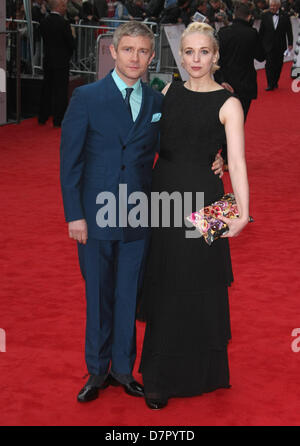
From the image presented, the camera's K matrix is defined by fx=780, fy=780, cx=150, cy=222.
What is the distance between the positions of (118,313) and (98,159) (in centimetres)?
74

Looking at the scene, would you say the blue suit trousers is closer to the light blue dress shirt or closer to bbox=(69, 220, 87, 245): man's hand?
bbox=(69, 220, 87, 245): man's hand

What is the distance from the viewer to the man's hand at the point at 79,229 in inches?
135

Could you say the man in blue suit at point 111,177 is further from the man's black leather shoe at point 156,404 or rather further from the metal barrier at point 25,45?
the metal barrier at point 25,45

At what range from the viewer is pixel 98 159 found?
3404 mm

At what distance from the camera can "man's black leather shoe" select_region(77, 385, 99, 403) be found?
12.1ft

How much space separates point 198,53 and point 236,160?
1.61 feet

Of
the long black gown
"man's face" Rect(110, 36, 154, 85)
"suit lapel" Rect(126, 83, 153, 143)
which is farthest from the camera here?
the long black gown

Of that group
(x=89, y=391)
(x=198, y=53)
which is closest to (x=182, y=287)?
(x=89, y=391)

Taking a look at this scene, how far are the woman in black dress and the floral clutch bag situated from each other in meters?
0.04

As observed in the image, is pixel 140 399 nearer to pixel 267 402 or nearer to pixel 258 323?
pixel 267 402

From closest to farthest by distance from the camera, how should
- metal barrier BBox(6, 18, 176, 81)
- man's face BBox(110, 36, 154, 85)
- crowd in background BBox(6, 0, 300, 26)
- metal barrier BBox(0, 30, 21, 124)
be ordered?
man's face BBox(110, 36, 154, 85) → metal barrier BBox(0, 30, 21, 124) → metal barrier BBox(6, 18, 176, 81) → crowd in background BBox(6, 0, 300, 26)

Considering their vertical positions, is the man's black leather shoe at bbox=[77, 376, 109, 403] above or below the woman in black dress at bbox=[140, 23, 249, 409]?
below

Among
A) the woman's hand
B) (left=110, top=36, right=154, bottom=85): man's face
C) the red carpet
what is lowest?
the red carpet

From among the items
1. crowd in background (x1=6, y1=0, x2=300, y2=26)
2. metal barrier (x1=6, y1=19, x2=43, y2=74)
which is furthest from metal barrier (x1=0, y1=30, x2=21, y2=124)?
crowd in background (x1=6, y1=0, x2=300, y2=26)
